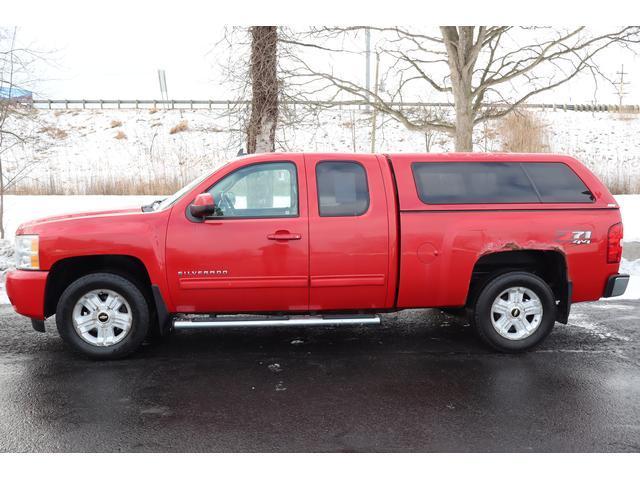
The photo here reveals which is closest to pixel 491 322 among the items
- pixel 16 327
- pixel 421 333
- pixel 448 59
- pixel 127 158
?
pixel 421 333

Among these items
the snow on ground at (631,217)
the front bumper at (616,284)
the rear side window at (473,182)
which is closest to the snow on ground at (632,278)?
the snow on ground at (631,217)

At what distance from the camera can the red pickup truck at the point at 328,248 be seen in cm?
506

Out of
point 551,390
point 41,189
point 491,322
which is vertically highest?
point 41,189

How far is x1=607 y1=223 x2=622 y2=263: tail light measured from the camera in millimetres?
5340

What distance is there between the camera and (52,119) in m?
46.2

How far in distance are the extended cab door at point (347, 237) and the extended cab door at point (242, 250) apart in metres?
0.12

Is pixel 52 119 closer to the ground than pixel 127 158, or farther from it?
farther from it

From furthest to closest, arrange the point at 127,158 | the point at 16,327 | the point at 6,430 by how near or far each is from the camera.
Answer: the point at 127,158 < the point at 16,327 < the point at 6,430

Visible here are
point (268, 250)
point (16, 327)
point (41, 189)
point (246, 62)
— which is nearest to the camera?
point (268, 250)

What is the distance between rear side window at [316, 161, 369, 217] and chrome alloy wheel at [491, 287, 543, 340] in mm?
1661

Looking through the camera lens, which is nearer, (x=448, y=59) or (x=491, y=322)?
(x=491, y=322)

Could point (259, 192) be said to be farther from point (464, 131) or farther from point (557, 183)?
point (464, 131)

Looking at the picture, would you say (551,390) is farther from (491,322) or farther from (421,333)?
(421,333)

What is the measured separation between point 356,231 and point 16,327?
13.5 ft
